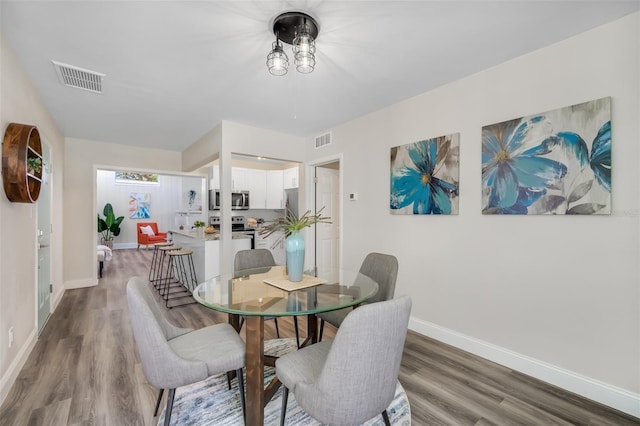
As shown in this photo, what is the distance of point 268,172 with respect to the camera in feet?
21.1

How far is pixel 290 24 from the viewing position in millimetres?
1813

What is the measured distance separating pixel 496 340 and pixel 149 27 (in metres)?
3.62

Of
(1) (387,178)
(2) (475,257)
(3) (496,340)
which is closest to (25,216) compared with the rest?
(1) (387,178)

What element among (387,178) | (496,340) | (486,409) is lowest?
(486,409)

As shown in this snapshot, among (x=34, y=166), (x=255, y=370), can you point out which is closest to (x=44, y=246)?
(x=34, y=166)

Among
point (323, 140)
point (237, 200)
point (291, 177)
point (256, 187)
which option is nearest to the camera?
point (323, 140)

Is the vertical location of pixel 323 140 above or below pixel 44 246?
above

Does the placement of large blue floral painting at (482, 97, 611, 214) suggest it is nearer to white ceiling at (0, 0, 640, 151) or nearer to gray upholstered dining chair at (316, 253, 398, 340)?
white ceiling at (0, 0, 640, 151)

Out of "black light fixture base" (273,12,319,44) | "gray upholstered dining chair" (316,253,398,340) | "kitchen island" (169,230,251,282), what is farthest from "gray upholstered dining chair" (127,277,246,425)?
"kitchen island" (169,230,251,282)

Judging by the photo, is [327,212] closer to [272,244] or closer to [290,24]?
[272,244]

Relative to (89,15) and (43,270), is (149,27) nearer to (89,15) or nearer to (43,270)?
(89,15)

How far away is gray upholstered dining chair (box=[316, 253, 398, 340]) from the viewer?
2249 millimetres

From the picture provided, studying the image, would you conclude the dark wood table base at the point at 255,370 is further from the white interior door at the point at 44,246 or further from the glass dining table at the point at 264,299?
the white interior door at the point at 44,246

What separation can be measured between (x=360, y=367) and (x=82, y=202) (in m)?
5.73
